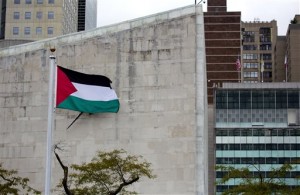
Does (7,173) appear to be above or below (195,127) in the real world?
below

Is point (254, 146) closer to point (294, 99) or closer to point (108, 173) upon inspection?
point (294, 99)

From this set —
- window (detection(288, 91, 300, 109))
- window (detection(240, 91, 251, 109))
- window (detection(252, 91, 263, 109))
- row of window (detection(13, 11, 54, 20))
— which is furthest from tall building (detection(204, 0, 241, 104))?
row of window (detection(13, 11, 54, 20))

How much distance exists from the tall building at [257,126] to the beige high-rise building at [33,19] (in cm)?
2977

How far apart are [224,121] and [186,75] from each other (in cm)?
6851

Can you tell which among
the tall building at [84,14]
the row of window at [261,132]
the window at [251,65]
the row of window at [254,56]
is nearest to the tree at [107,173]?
the row of window at [261,132]

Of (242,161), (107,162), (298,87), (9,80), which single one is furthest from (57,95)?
(298,87)

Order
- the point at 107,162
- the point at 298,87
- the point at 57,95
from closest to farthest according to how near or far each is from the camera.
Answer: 1. the point at 57,95
2. the point at 107,162
3. the point at 298,87

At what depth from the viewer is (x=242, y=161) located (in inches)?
4063

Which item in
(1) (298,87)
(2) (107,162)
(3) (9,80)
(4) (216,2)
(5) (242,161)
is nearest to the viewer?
(2) (107,162)

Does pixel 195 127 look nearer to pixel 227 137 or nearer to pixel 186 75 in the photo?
pixel 186 75

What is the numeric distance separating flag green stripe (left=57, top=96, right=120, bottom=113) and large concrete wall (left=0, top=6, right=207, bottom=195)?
620mm

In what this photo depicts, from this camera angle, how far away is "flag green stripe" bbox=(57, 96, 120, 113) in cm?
3570

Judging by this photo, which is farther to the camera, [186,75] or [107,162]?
[186,75]

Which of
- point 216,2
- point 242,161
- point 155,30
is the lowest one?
point 242,161
